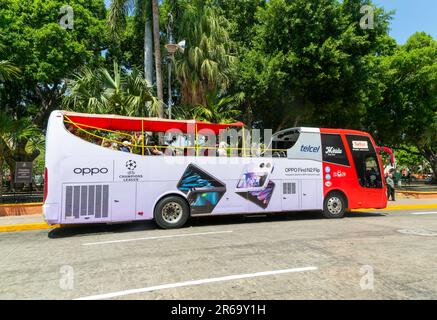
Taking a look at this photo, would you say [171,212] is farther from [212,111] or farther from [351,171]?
[212,111]

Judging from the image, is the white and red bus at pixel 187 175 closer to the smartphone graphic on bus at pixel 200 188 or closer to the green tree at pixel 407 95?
the smartphone graphic on bus at pixel 200 188

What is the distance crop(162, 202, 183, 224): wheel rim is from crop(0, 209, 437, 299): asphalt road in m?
0.55

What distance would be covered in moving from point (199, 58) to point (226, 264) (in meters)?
14.0

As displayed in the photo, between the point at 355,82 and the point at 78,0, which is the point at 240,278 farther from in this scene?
the point at 78,0

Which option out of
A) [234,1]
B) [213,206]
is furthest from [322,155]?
[234,1]

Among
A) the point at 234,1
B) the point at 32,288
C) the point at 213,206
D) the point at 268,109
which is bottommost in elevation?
the point at 32,288

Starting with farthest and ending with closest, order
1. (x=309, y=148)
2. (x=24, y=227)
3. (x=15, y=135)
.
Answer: (x=15, y=135)
(x=309, y=148)
(x=24, y=227)

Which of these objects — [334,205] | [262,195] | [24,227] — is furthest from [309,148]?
[24,227]

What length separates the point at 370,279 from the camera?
483 centimetres

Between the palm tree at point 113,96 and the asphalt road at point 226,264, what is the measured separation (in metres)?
6.70

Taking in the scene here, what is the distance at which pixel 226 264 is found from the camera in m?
5.70

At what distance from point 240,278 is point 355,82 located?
15798 millimetres

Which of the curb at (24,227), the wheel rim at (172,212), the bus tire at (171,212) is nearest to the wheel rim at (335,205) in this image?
the bus tire at (171,212)

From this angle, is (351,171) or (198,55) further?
(198,55)
